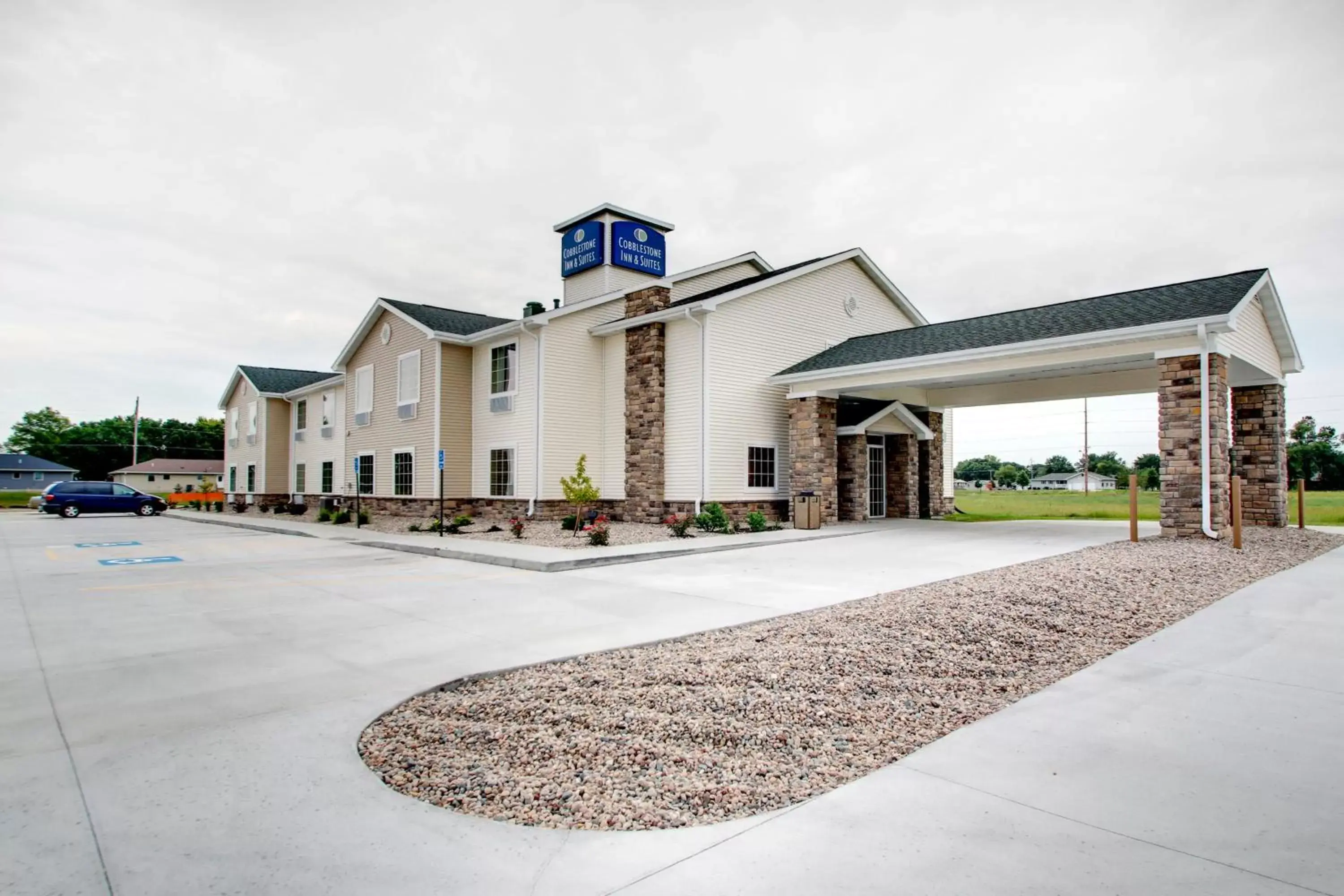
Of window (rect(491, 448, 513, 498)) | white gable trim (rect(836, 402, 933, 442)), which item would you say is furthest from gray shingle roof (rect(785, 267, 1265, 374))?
window (rect(491, 448, 513, 498))

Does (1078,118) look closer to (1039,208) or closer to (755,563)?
(1039,208)

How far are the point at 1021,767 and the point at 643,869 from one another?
1.96 meters

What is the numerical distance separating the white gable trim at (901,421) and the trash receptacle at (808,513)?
2.41 m

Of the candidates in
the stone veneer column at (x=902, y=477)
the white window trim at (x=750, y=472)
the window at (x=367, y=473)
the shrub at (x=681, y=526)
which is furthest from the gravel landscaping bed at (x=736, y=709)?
the window at (x=367, y=473)

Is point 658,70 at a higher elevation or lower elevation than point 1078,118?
higher

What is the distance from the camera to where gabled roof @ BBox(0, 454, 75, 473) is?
61.1 metres

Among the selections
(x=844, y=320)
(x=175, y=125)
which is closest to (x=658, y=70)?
(x=175, y=125)

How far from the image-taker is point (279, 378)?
→ 109ft

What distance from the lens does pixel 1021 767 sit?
3283mm

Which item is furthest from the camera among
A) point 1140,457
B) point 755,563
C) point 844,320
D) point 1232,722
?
point 1140,457

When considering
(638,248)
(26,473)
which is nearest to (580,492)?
(638,248)

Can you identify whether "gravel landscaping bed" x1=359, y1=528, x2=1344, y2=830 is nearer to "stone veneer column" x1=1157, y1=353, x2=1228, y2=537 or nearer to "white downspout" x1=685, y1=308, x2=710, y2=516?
"stone veneer column" x1=1157, y1=353, x2=1228, y2=537

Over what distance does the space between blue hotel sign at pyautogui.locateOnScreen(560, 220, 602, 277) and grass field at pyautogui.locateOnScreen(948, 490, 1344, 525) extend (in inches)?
518

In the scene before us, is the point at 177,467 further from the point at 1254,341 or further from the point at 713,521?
the point at 1254,341
